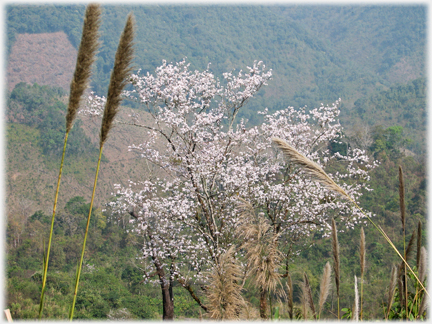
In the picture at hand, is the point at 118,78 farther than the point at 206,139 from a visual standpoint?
No

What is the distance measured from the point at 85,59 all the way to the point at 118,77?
0.26m

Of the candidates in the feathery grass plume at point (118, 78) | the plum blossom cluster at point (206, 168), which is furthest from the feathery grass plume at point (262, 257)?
the plum blossom cluster at point (206, 168)

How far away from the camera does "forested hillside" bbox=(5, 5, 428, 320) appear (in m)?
14.6

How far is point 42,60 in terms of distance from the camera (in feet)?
218

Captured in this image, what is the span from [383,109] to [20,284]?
42028 millimetres

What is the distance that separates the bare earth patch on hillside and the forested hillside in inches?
36.0

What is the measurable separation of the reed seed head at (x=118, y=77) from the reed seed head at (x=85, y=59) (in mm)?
165

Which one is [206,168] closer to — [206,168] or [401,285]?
[206,168]

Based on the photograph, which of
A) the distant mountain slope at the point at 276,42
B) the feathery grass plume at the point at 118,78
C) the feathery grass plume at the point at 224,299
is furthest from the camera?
the distant mountain slope at the point at 276,42

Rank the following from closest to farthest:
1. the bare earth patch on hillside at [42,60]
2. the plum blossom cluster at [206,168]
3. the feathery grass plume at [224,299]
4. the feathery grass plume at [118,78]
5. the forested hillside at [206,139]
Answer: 1. the feathery grass plume at [118,78]
2. the feathery grass plume at [224,299]
3. the plum blossom cluster at [206,168]
4. the forested hillside at [206,139]
5. the bare earth patch on hillside at [42,60]

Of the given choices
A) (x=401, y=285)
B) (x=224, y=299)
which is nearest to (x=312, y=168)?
(x=224, y=299)

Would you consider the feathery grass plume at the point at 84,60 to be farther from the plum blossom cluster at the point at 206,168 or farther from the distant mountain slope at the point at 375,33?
the distant mountain slope at the point at 375,33

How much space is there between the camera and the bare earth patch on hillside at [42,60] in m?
63.6

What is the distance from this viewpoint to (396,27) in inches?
3167
